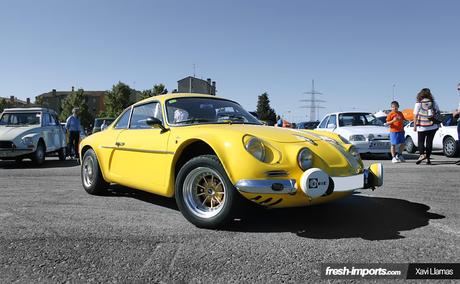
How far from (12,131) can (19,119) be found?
1.04 m

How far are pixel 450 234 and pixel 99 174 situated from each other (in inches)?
166

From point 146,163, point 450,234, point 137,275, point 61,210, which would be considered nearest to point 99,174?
point 61,210

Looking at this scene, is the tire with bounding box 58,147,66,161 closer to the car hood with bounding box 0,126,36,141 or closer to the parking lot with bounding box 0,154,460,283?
the car hood with bounding box 0,126,36,141

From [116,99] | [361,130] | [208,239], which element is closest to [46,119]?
[361,130]

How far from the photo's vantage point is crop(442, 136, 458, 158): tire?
11.3m

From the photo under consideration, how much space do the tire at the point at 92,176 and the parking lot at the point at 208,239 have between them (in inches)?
12.3

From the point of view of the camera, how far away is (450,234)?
3439mm

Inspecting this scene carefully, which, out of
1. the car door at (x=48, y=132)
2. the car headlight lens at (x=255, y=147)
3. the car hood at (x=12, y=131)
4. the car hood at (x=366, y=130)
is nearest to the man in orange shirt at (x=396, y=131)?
the car hood at (x=366, y=130)

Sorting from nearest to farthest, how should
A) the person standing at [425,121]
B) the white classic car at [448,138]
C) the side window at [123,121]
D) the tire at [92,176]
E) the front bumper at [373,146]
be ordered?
1. the side window at [123,121]
2. the tire at [92,176]
3. the person standing at [425,121]
4. the front bumper at [373,146]
5. the white classic car at [448,138]

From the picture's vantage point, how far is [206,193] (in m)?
3.78

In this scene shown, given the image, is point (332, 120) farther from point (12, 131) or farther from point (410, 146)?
point (12, 131)

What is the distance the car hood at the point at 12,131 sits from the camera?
9.91 metres

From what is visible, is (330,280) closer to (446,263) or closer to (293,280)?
(293,280)

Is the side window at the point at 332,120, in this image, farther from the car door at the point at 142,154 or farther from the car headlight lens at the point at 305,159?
the car headlight lens at the point at 305,159
